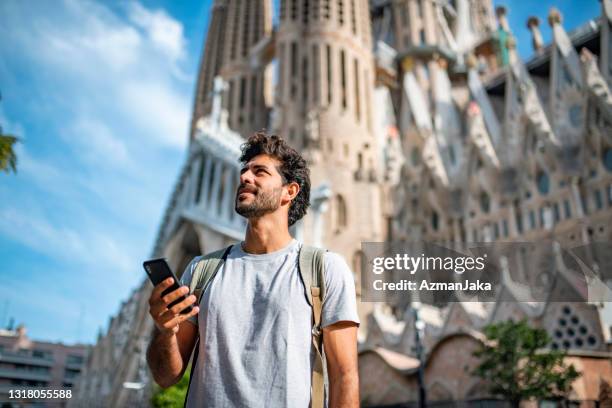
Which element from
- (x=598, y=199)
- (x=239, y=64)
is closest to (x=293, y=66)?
(x=239, y=64)

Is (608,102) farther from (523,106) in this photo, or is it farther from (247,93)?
(247,93)

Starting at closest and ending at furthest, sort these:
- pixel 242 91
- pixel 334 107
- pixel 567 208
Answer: pixel 567 208
pixel 334 107
pixel 242 91

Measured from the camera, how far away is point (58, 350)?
4422cm

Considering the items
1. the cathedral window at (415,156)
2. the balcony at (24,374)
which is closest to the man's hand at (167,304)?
the cathedral window at (415,156)

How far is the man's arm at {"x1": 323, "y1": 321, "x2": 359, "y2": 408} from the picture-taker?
1.58 metres

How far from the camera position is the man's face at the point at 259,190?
1.88 meters

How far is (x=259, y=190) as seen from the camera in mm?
1907

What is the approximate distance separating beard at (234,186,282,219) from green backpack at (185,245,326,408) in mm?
190

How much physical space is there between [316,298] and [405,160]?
26262 mm

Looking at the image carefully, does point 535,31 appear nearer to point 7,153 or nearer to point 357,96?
point 357,96

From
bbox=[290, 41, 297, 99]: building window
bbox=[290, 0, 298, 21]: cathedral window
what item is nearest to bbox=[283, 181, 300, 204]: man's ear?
bbox=[290, 41, 297, 99]: building window

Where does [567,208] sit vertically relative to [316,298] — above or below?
above

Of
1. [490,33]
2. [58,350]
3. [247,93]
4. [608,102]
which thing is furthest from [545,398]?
[58,350]

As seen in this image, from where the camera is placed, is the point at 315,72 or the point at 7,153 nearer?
the point at 7,153
